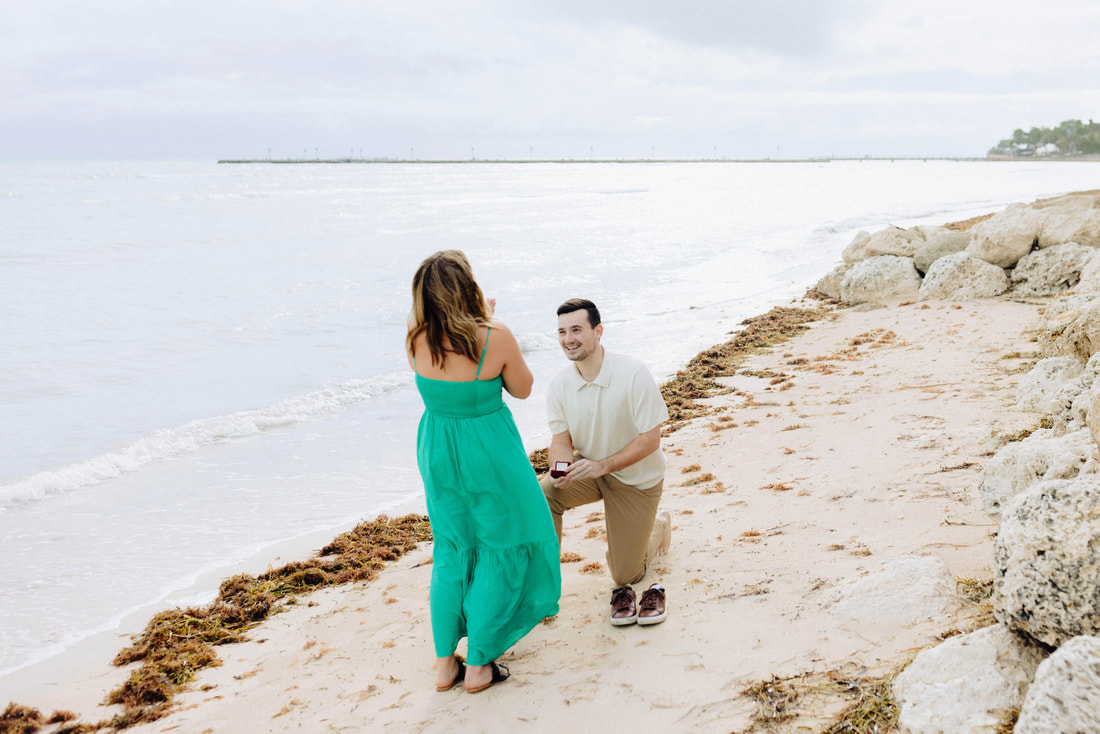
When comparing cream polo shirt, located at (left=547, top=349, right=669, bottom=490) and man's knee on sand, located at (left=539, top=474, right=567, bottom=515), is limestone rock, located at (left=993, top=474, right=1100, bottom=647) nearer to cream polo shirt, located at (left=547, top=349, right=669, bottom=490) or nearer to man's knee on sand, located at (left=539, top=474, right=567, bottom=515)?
cream polo shirt, located at (left=547, top=349, right=669, bottom=490)

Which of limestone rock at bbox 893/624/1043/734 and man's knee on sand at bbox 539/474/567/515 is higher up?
man's knee on sand at bbox 539/474/567/515

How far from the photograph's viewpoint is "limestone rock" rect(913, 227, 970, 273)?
535 inches

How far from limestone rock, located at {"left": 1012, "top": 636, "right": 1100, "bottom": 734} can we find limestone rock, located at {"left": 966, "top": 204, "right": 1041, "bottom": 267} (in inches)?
476

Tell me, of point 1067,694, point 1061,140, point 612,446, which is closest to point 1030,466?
point 1067,694

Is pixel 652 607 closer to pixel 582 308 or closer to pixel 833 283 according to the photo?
pixel 582 308

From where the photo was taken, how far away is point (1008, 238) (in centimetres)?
1227

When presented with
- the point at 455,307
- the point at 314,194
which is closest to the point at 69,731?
the point at 455,307

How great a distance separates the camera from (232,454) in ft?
26.1

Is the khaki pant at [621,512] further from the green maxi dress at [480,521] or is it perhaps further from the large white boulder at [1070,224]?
the large white boulder at [1070,224]

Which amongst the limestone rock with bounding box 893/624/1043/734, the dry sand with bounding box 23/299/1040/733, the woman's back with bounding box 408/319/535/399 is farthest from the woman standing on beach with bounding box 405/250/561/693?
the limestone rock with bounding box 893/624/1043/734

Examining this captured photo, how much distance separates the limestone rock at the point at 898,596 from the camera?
10.4 feet

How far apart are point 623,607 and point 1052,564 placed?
6.38ft

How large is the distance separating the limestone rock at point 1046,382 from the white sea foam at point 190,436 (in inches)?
292

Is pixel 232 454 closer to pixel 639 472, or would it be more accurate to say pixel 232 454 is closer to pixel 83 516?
pixel 83 516
